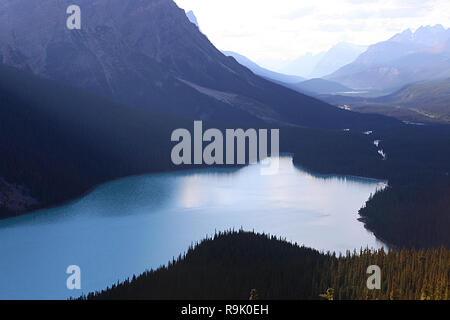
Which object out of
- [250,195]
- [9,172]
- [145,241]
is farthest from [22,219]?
[250,195]

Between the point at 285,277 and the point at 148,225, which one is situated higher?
the point at 148,225

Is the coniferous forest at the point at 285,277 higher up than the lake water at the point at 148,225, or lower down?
lower down

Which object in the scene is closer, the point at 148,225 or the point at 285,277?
the point at 285,277

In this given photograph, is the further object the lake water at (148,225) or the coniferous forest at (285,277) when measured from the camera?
the lake water at (148,225)

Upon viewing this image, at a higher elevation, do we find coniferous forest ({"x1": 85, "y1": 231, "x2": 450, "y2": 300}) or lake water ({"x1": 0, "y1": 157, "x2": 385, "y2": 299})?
lake water ({"x1": 0, "y1": 157, "x2": 385, "y2": 299})
